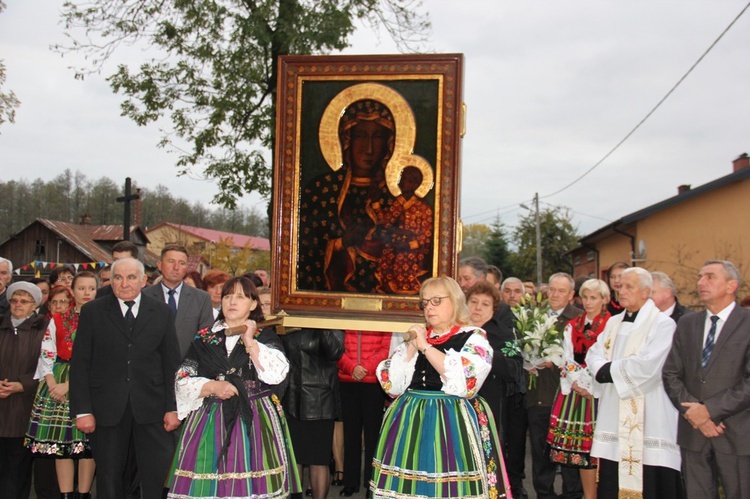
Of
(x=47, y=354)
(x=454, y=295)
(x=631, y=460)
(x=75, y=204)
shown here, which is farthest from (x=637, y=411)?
(x=75, y=204)

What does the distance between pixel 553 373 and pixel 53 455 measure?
4478 millimetres

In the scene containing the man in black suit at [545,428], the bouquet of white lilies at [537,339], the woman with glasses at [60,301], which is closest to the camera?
the woman with glasses at [60,301]

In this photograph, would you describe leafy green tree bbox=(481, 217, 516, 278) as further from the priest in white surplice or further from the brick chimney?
the priest in white surplice

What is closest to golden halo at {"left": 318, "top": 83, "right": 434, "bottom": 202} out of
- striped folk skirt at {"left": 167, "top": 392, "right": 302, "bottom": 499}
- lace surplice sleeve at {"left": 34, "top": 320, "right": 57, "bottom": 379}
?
striped folk skirt at {"left": 167, "top": 392, "right": 302, "bottom": 499}

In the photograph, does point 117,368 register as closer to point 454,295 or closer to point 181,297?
point 181,297

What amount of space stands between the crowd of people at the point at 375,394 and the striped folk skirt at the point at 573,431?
0.01 m

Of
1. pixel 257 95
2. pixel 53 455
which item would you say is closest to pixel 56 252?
pixel 257 95

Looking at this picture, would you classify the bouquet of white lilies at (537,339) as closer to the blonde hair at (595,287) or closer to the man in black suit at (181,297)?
the blonde hair at (595,287)

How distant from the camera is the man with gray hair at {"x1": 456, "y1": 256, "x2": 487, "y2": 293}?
A: 719cm

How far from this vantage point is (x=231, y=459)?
4484 mm

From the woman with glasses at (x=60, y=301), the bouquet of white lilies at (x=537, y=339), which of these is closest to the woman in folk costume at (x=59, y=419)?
the woman with glasses at (x=60, y=301)

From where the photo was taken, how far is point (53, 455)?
5938 millimetres

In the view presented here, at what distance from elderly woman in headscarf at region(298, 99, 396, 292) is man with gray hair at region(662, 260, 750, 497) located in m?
2.48

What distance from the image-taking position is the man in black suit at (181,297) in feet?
21.7
